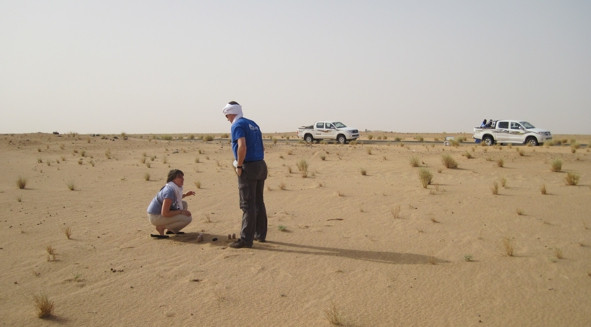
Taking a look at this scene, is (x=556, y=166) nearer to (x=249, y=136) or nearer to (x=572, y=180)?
(x=572, y=180)

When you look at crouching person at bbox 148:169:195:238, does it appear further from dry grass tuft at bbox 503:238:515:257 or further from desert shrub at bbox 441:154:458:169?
desert shrub at bbox 441:154:458:169

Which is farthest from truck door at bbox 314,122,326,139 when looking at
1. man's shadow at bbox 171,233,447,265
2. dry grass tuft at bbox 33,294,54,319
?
dry grass tuft at bbox 33,294,54,319

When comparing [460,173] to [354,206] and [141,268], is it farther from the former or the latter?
[141,268]

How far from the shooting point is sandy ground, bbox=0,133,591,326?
5125mm

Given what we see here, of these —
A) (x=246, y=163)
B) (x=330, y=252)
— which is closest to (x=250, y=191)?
(x=246, y=163)

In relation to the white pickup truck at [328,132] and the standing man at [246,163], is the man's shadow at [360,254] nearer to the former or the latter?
the standing man at [246,163]

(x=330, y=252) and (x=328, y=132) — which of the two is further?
(x=328, y=132)

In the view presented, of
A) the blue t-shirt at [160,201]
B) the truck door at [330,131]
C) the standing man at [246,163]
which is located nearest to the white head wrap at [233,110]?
the standing man at [246,163]

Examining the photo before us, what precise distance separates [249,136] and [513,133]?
27.2m

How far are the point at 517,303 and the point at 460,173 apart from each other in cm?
1226

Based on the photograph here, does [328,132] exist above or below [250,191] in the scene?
above

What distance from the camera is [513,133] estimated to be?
97.6 feet

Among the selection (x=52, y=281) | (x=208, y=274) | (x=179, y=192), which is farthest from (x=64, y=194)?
(x=208, y=274)

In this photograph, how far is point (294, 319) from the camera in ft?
16.3
